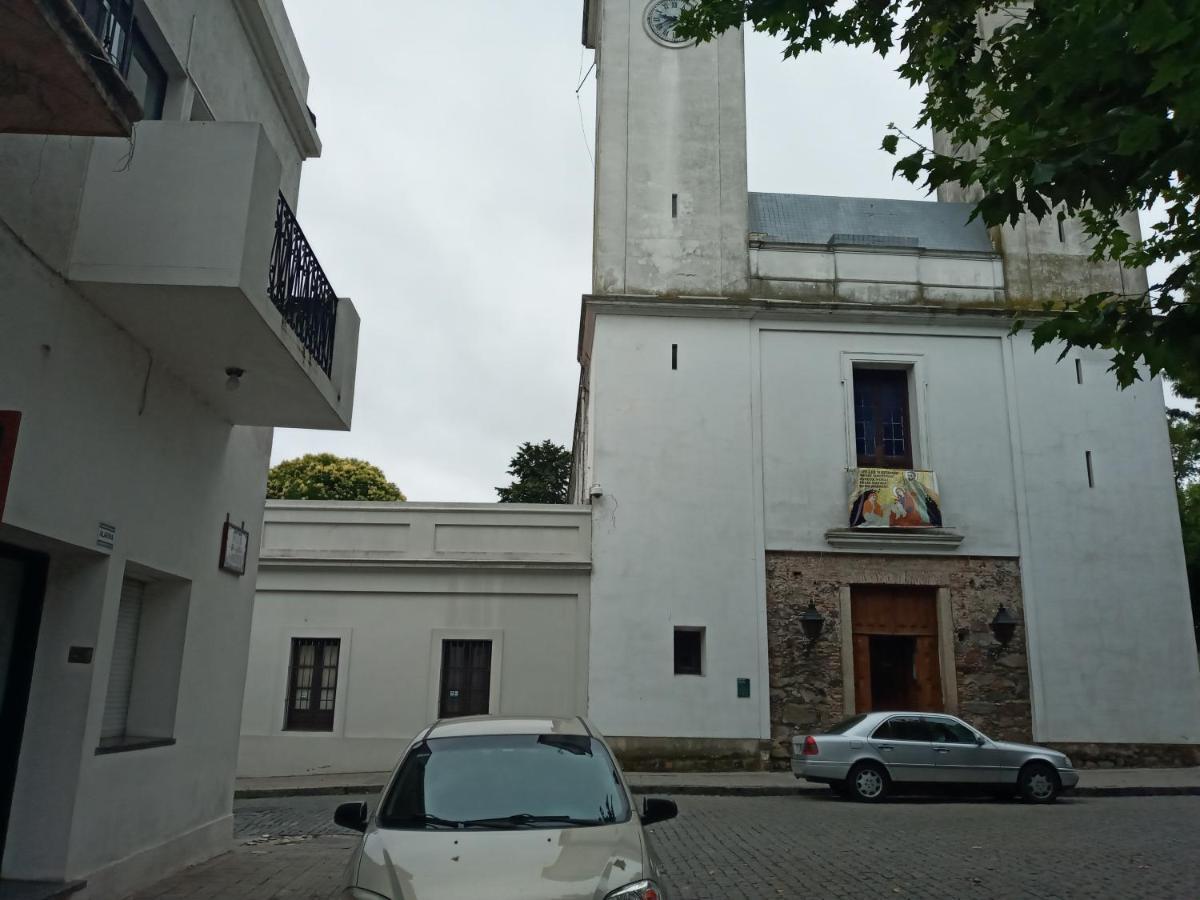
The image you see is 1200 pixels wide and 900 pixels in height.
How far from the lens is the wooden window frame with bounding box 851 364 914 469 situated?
65.4 feet

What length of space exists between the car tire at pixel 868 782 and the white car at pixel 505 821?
9.30m

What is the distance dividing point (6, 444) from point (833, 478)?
52.9ft

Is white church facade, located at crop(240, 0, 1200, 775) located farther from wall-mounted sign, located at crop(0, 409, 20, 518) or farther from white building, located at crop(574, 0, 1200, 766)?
wall-mounted sign, located at crop(0, 409, 20, 518)

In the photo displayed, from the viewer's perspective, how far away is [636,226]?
811 inches

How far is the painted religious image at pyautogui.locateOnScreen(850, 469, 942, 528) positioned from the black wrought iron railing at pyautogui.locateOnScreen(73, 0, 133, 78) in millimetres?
15747

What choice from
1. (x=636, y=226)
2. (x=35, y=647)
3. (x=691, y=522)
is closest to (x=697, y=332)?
(x=636, y=226)

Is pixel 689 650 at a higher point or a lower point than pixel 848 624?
lower

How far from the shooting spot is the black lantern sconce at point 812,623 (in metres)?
18.1

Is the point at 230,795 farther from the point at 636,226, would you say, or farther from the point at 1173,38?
the point at 636,226

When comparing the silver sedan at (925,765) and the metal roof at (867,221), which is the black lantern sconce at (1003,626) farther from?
the metal roof at (867,221)

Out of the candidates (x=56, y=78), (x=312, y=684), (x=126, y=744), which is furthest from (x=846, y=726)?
(x=56, y=78)

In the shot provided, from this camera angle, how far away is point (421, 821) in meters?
5.00

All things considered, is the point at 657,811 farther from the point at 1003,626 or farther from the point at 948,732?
the point at 1003,626

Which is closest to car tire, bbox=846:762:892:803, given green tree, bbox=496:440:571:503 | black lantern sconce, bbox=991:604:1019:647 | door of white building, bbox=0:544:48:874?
black lantern sconce, bbox=991:604:1019:647
